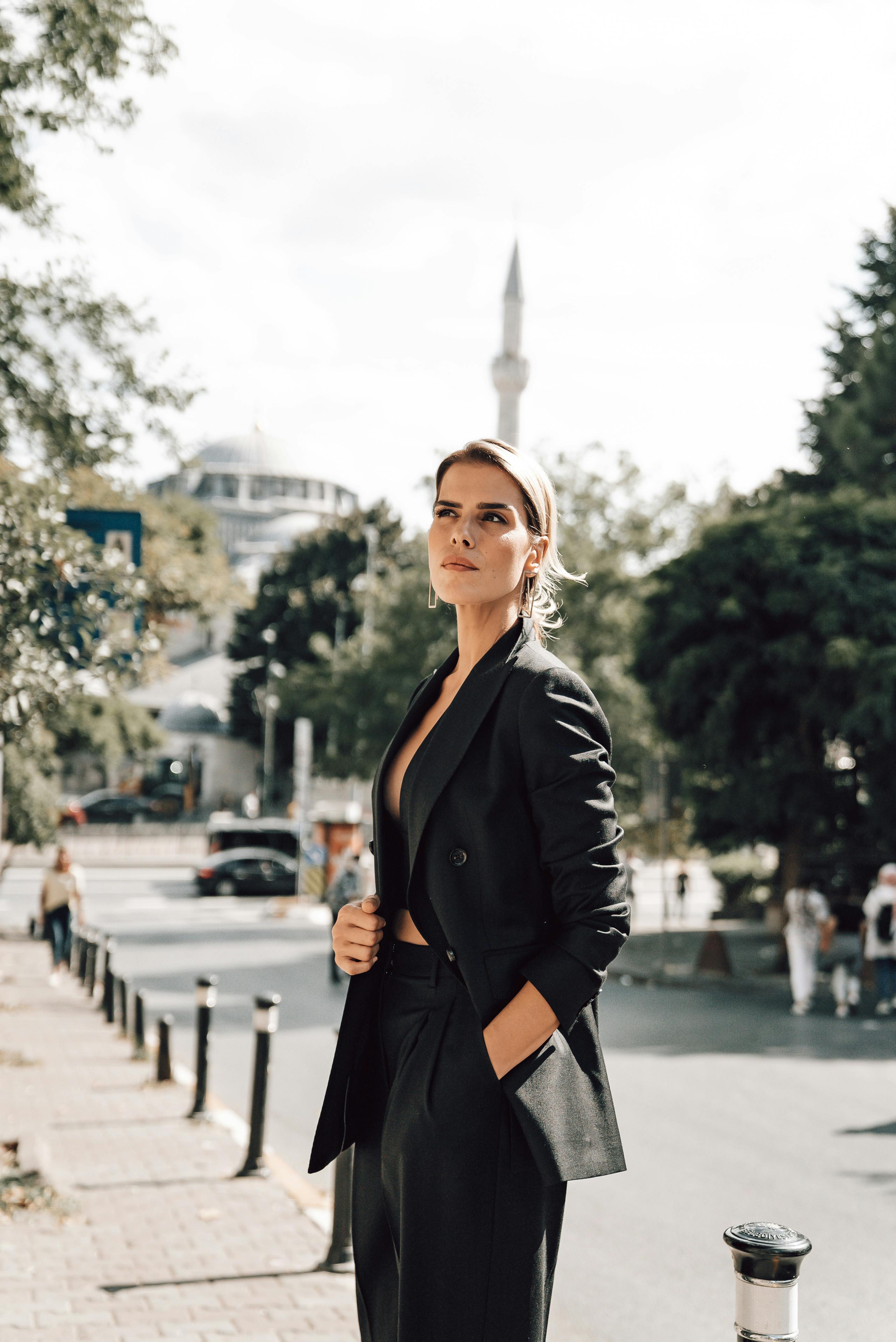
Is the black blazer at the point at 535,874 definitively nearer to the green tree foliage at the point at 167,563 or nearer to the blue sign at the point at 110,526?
the blue sign at the point at 110,526

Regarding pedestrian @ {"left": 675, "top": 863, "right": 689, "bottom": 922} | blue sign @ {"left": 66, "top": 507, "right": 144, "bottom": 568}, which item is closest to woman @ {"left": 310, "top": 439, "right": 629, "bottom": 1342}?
blue sign @ {"left": 66, "top": 507, "right": 144, "bottom": 568}

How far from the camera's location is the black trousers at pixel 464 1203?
224cm

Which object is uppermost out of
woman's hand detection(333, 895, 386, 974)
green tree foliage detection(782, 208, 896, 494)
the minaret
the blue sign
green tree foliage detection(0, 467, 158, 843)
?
green tree foliage detection(782, 208, 896, 494)

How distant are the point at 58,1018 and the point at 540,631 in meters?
11.7

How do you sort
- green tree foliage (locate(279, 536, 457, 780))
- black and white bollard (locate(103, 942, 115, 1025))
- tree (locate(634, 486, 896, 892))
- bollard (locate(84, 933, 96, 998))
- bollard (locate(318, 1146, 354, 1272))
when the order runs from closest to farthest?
1. bollard (locate(318, 1146, 354, 1272))
2. black and white bollard (locate(103, 942, 115, 1025))
3. bollard (locate(84, 933, 96, 998))
4. tree (locate(634, 486, 896, 892))
5. green tree foliage (locate(279, 536, 457, 780))

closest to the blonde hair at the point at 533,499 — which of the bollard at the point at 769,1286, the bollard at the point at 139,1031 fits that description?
the bollard at the point at 769,1286

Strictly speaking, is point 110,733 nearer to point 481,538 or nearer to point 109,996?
point 109,996

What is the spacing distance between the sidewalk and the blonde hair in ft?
10.1

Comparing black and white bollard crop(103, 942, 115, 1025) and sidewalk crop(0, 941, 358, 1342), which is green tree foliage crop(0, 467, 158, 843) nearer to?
sidewalk crop(0, 941, 358, 1342)

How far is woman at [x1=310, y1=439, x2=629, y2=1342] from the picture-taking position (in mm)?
2230

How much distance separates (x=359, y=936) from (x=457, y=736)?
0.44 metres

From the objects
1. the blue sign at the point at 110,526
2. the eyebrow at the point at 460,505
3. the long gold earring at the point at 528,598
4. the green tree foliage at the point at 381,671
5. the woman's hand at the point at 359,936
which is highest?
the green tree foliage at the point at 381,671

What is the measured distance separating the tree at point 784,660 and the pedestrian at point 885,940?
3.24 m

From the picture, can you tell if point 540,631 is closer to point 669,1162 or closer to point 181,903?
point 669,1162
